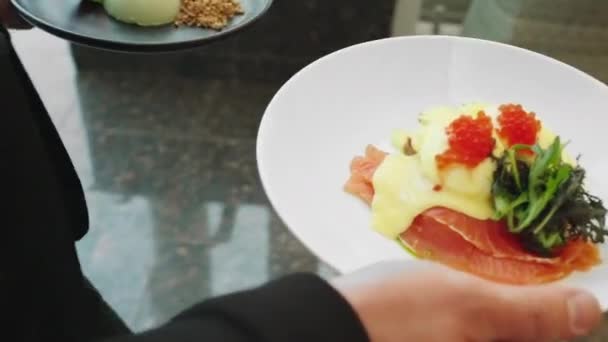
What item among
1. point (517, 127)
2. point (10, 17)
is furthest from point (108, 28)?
point (517, 127)

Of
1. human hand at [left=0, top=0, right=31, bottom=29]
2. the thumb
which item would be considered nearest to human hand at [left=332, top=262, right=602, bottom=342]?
the thumb

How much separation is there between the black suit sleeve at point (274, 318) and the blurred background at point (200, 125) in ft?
2.22

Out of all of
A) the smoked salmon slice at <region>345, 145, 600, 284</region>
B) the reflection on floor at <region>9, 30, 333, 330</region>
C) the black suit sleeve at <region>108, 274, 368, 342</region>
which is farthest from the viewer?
the reflection on floor at <region>9, 30, 333, 330</region>

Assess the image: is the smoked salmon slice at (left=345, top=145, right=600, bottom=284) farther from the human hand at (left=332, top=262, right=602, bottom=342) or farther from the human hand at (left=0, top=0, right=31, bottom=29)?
the human hand at (left=0, top=0, right=31, bottom=29)

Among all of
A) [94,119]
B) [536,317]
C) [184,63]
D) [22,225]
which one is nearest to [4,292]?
[22,225]

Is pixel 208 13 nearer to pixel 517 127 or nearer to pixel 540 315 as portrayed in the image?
pixel 517 127

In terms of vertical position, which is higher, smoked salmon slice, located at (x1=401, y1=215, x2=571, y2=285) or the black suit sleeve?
the black suit sleeve

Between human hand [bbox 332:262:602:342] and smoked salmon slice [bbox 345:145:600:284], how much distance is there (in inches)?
10.5

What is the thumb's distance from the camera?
301 mm

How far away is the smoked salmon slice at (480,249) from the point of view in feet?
1.87

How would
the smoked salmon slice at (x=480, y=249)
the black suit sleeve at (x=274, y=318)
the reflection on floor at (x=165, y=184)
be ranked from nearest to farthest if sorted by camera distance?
the black suit sleeve at (x=274, y=318) < the smoked salmon slice at (x=480, y=249) < the reflection on floor at (x=165, y=184)

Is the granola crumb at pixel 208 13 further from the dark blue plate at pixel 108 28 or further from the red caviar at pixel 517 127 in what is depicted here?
the red caviar at pixel 517 127

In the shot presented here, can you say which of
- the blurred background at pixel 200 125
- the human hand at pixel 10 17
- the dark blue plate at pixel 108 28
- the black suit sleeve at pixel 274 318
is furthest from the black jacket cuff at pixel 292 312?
the blurred background at pixel 200 125

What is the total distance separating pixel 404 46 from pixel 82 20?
1.15 feet
